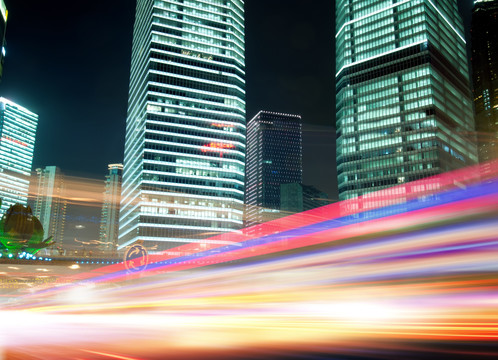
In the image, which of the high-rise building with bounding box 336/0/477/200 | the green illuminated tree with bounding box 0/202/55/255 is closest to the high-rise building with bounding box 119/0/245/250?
the high-rise building with bounding box 336/0/477/200

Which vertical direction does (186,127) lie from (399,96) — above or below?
below

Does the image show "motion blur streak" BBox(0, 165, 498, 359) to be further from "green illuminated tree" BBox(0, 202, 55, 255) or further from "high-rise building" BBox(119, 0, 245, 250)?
"high-rise building" BBox(119, 0, 245, 250)

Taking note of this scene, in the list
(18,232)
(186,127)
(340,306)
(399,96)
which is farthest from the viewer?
(186,127)

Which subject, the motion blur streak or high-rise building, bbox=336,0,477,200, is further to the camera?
high-rise building, bbox=336,0,477,200

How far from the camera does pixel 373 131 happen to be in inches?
5039

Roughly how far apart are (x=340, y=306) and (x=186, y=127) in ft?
408

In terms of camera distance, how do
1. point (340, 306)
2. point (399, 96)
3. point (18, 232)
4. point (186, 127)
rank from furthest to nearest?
point (186, 127) < point (399, 96) < point (18, 232) < point (340, 306)

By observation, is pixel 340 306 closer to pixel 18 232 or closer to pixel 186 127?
pixel 18 232

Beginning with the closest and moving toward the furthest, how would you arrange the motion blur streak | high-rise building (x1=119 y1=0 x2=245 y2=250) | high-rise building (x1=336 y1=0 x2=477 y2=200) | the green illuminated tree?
the motion blur streak
the green illuminated tree
high-rise building (x1=336 y1=0 x2=477 y2=200)
high-rise building (x1=119 y1=0 x2=245 y2=250)

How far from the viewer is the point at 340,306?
1593 centimetres

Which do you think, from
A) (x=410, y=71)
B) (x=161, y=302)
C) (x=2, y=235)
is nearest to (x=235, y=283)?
(x=161, y=302)

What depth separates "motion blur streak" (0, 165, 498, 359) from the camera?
11.1 metres

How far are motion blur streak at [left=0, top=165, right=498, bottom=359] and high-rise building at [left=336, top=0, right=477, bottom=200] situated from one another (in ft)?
348

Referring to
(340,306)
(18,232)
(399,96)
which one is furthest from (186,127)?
(340,306)
